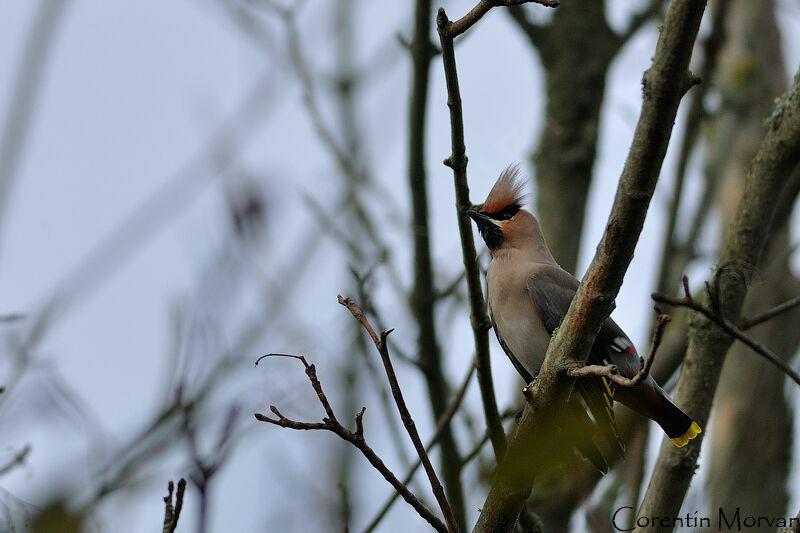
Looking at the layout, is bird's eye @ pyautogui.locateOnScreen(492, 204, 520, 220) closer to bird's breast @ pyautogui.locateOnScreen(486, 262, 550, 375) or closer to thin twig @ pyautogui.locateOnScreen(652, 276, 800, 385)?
bird's breast @ pyautogui.locateOnScreen(486, 262, 550, 375)

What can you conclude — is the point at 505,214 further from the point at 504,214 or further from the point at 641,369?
the point at 641,369

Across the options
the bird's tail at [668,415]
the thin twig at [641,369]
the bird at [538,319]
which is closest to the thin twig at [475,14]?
the bird at [538,319]

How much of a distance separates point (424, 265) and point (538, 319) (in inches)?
27.8

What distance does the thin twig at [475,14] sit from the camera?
3.00 meters

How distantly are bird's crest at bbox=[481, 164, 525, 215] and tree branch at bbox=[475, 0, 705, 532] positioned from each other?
7.48ft

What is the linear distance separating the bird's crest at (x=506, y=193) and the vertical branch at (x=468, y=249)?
4.69 ft

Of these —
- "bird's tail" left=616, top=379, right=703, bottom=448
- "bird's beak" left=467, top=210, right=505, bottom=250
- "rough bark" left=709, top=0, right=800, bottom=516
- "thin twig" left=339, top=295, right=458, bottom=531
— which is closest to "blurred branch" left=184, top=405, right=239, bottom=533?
"thin twig" left=339, top=295, right=458, bottom=531

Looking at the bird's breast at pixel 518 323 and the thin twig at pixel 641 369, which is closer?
the thin twig at pixel 641 369

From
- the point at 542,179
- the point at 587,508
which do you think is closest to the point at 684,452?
the point at 587,508

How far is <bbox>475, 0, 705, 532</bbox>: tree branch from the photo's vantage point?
2631 mm

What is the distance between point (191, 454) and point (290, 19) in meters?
4.32

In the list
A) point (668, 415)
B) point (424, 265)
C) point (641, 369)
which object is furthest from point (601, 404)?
point (641, 369)

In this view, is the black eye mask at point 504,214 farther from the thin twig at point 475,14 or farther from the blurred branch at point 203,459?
the blurred branch at point 203,459

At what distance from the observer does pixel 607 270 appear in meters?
2.83
